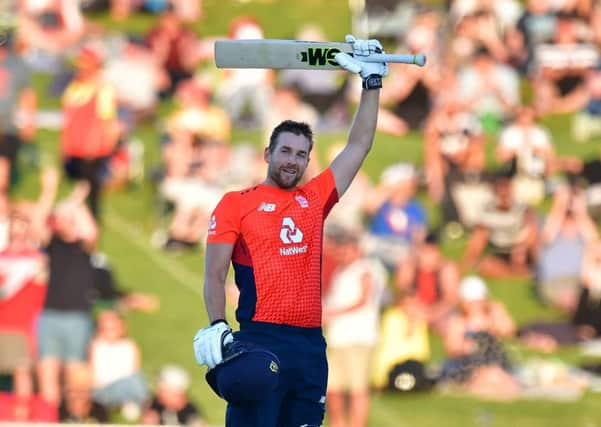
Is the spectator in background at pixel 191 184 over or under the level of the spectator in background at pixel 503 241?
over

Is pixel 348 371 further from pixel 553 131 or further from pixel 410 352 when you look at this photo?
pixel 553 131

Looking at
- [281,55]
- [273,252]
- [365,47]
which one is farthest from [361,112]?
[273,252]

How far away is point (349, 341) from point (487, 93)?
8.23ft

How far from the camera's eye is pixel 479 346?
11.2m

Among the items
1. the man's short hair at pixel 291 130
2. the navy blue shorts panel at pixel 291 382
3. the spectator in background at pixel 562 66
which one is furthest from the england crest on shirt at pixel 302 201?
the spectator in background at pixel 562 66

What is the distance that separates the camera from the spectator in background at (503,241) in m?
11.5

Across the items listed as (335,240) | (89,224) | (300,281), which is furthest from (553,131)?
(300,281)

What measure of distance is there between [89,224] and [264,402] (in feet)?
20.8

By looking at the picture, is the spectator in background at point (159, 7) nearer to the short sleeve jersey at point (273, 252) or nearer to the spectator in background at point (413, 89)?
the spectator in background at point (413, 89)

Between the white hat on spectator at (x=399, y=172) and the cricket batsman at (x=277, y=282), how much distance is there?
580 cm

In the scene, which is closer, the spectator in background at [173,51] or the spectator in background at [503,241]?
the spectator in background at [503,241]

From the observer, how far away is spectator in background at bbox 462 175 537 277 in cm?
1145

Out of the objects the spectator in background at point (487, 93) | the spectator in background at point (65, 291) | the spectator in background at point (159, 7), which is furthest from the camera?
the spectator in background at point (159, 7)

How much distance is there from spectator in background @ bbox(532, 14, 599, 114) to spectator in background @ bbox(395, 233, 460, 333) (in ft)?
5.34
